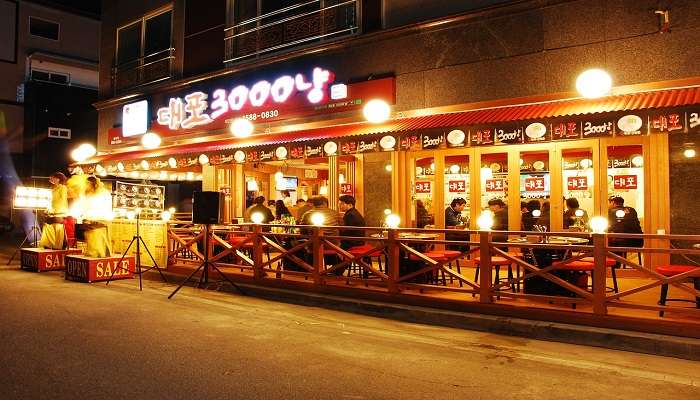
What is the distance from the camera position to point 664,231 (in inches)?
376

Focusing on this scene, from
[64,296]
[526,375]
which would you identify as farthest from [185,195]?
[526,375]

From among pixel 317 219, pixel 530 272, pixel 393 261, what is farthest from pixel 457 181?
pixel 530 272

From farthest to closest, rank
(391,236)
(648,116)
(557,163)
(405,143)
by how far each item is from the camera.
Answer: (557,163)
(405,143)
(391,236)
(648,116)

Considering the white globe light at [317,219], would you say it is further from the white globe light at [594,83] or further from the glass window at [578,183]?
the white globe light at [594,83]

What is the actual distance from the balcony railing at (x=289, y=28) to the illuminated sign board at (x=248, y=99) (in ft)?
3.36

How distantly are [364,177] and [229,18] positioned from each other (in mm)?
6638

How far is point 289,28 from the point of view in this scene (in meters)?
14.3

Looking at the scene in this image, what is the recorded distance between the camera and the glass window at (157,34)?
18109mm

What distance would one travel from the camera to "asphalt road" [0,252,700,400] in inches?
185

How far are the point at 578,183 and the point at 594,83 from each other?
3335 mm

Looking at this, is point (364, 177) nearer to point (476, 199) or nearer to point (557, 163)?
point (476, 199)

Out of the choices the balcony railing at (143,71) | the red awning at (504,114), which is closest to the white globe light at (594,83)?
the red awning at (504,114)

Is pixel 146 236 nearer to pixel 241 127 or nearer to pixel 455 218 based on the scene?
pixel 241 127

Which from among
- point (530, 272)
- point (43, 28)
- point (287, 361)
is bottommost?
point (287, 361)
